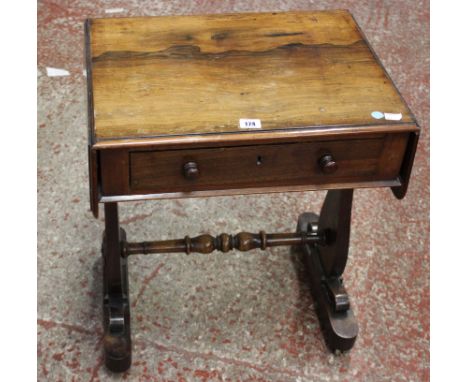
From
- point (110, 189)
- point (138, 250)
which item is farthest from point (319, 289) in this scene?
point (110, 189)

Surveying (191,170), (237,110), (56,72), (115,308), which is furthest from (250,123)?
(56,72)

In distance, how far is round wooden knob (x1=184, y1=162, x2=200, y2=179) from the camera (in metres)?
1.66

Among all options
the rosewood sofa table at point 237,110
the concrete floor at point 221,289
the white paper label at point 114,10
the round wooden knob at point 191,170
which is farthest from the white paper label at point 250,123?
the white paper label at point 114,10

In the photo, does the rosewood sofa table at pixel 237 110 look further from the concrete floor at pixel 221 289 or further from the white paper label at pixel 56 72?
the white paper label at pixel 56 72

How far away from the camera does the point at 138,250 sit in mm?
2264

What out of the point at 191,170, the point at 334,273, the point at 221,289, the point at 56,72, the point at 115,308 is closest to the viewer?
the point at 191,170

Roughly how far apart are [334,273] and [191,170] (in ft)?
2.91

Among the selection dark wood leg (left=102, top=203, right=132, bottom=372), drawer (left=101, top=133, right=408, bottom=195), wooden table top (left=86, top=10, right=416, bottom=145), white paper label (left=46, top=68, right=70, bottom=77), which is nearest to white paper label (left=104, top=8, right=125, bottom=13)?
white paper label (left=46, top=68, right=70, bottom=77)

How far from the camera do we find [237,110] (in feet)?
5.63

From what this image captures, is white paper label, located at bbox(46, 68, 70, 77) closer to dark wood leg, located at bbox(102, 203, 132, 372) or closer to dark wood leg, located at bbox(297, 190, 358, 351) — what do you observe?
dark wood leg, located at bbox(102, 203, 132, 372)

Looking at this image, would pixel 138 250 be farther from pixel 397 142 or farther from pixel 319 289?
pixel 397 142

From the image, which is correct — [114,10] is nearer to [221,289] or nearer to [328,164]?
[221,289]

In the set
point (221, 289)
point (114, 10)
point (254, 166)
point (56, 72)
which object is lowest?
point (221, 289)

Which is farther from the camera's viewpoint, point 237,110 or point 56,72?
point 56,72
